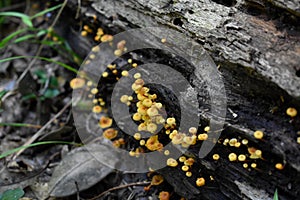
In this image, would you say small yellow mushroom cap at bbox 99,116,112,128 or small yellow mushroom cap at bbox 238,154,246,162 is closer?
small yellow mushroom cap at bbox 238,154,246,162

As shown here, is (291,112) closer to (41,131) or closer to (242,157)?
(242,157)

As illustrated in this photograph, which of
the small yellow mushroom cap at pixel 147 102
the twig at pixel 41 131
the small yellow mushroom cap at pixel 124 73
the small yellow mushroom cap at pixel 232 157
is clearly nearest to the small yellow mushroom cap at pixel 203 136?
the small yellow mushroom cap at pixel 232 157

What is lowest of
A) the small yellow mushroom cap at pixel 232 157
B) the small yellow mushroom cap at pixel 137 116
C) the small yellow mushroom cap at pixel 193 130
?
the small yellow mushroom cap at pixel 137 116

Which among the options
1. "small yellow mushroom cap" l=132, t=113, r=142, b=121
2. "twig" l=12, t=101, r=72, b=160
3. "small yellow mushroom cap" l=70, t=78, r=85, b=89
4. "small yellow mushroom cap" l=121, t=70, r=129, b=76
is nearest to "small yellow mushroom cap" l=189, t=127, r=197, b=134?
"small yellow mushroom cap" l=132, t=113, r=142, b=121

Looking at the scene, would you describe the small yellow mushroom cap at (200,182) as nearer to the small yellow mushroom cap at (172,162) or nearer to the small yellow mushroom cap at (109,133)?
the small yellow mushroom cap at (172,162)

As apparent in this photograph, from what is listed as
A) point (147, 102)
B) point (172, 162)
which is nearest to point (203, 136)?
point (172, 162)

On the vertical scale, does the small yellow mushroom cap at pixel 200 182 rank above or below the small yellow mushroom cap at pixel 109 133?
above

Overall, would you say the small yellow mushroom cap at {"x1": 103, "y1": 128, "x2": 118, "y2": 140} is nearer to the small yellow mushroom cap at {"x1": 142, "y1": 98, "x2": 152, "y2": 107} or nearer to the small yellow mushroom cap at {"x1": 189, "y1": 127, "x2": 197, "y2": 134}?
the small yellow mushroom cap at {"x1": 142, "y1": 98, "x2": 152, "y2": 107}
